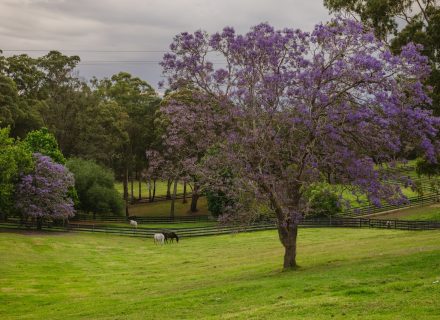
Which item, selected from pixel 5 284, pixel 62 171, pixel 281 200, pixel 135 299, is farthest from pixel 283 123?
pixel 62 171

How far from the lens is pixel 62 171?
56.5 meters

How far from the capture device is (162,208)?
8244 cm

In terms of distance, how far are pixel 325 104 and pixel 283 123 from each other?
1945 millimetres

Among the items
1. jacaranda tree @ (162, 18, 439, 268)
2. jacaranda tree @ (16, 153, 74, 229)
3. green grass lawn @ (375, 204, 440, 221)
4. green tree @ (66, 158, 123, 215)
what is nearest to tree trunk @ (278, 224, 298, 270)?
jacaranda tree @ (162, 18, 439, 268)

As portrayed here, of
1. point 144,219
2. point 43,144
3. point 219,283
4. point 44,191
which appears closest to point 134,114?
point 144,219

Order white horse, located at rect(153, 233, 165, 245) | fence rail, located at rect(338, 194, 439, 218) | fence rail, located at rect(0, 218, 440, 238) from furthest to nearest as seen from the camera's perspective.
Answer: fence rail, located at rect(338, 194, 439, 218) → fence rail, located at rect(0, 218, 440, 238) → white horse, located at rect(153, 233, 165, 245)

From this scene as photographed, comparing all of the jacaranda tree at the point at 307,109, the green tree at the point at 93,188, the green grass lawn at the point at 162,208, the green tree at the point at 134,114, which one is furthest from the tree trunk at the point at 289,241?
the green tree at the point at 134,114

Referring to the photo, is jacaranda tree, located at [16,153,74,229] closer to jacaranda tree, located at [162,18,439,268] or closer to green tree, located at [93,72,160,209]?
green tree, located at [93,72,160,209]

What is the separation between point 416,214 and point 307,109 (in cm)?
4419

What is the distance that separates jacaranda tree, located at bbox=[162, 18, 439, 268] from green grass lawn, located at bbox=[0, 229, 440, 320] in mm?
3166

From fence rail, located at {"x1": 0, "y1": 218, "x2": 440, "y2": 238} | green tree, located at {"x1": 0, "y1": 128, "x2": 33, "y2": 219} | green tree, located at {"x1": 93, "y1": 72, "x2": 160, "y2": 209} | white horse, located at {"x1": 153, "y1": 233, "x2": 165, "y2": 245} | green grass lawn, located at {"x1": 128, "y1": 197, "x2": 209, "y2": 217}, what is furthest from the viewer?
green tree, located at {"x1": 93, "y1": 72, "x2": 160, "y2": 209}

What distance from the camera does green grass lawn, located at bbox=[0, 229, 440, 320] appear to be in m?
15.6

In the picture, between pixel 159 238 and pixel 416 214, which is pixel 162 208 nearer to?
pixel 159 238

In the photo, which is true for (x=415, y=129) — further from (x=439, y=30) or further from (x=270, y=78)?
(x=439, y=30)
